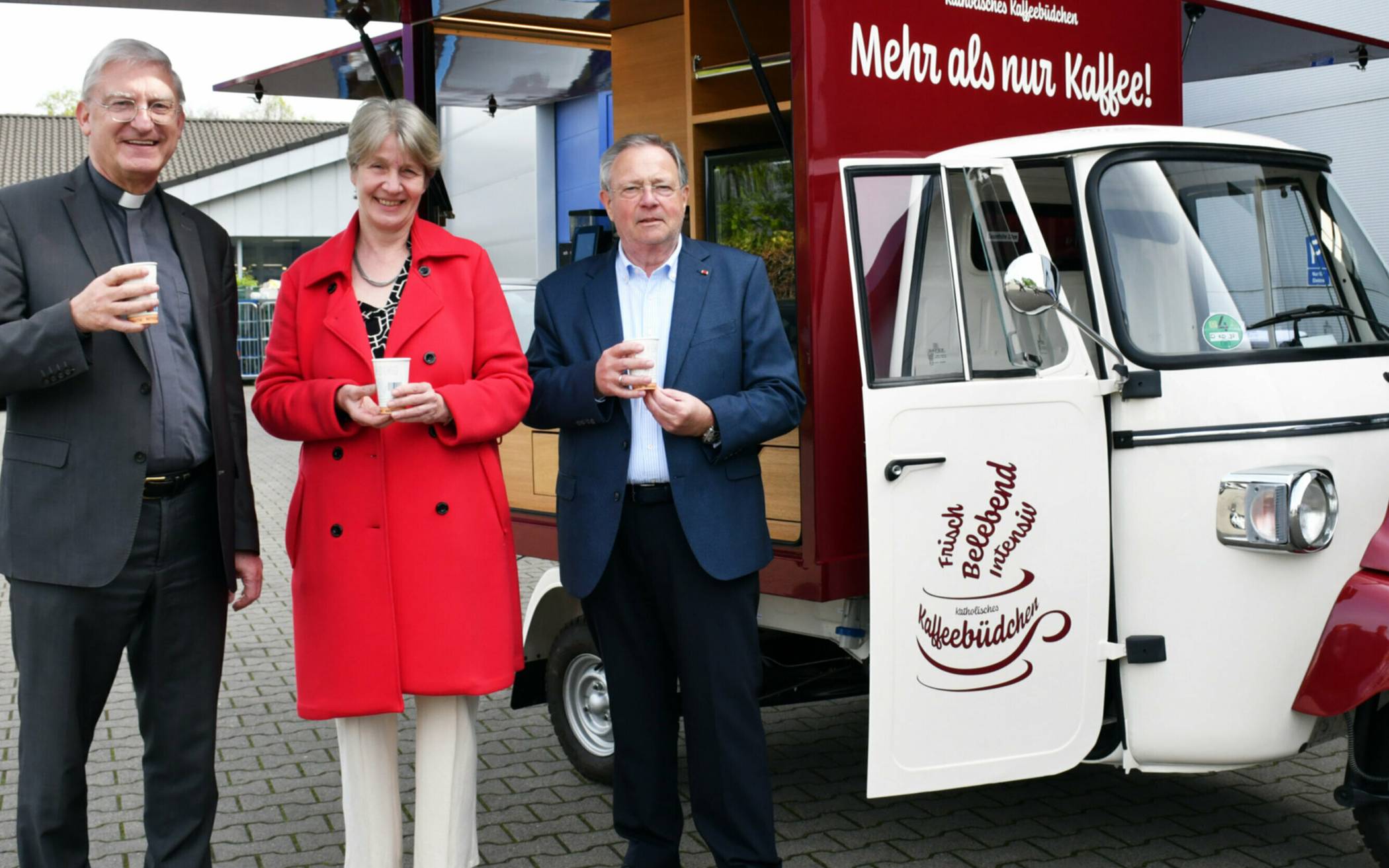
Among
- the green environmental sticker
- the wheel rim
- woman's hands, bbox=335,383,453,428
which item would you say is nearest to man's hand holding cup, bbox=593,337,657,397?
woman's hands, bbox=335,383,453,428

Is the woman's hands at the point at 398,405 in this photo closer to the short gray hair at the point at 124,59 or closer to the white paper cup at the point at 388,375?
the white paper cup at the point at 388,375

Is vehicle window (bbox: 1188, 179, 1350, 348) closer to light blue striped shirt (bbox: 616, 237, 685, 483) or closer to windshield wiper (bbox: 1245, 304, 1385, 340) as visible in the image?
windshield wiper (bbox: 1245, 304, 1385, 340)

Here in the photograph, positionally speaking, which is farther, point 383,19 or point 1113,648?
point 383,19

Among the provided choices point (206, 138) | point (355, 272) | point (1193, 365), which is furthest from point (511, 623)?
point (206, 138)

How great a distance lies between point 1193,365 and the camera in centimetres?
377

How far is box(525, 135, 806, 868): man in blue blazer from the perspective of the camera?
11.7 feet

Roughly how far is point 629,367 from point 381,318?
0.63 meters

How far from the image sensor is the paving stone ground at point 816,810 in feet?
14.1

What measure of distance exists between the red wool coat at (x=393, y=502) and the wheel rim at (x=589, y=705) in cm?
154

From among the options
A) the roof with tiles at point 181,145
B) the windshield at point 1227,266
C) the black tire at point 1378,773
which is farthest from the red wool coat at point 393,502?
the roof with tiles at point 181,145

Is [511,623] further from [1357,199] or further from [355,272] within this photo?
[1357,199]

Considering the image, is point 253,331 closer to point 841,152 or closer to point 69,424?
point 841,152

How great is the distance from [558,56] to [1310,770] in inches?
180

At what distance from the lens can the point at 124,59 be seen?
122 inches
